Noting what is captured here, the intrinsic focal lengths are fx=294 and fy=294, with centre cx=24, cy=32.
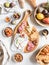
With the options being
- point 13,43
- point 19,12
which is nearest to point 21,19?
point 19,12

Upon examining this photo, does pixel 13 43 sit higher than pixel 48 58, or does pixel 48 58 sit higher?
pixel 13 43

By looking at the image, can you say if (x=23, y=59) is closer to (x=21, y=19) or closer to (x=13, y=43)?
(x=13, y=43)

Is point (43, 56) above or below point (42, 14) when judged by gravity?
below

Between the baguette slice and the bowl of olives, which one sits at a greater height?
the bowl of olives

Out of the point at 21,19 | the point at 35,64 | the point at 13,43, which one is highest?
the point at 21,19

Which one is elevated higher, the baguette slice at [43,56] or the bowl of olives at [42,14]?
the bowl of olives at [42,14]

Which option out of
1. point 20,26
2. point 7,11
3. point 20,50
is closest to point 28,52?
point 20,50

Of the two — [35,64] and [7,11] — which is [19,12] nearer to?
[7,11]
